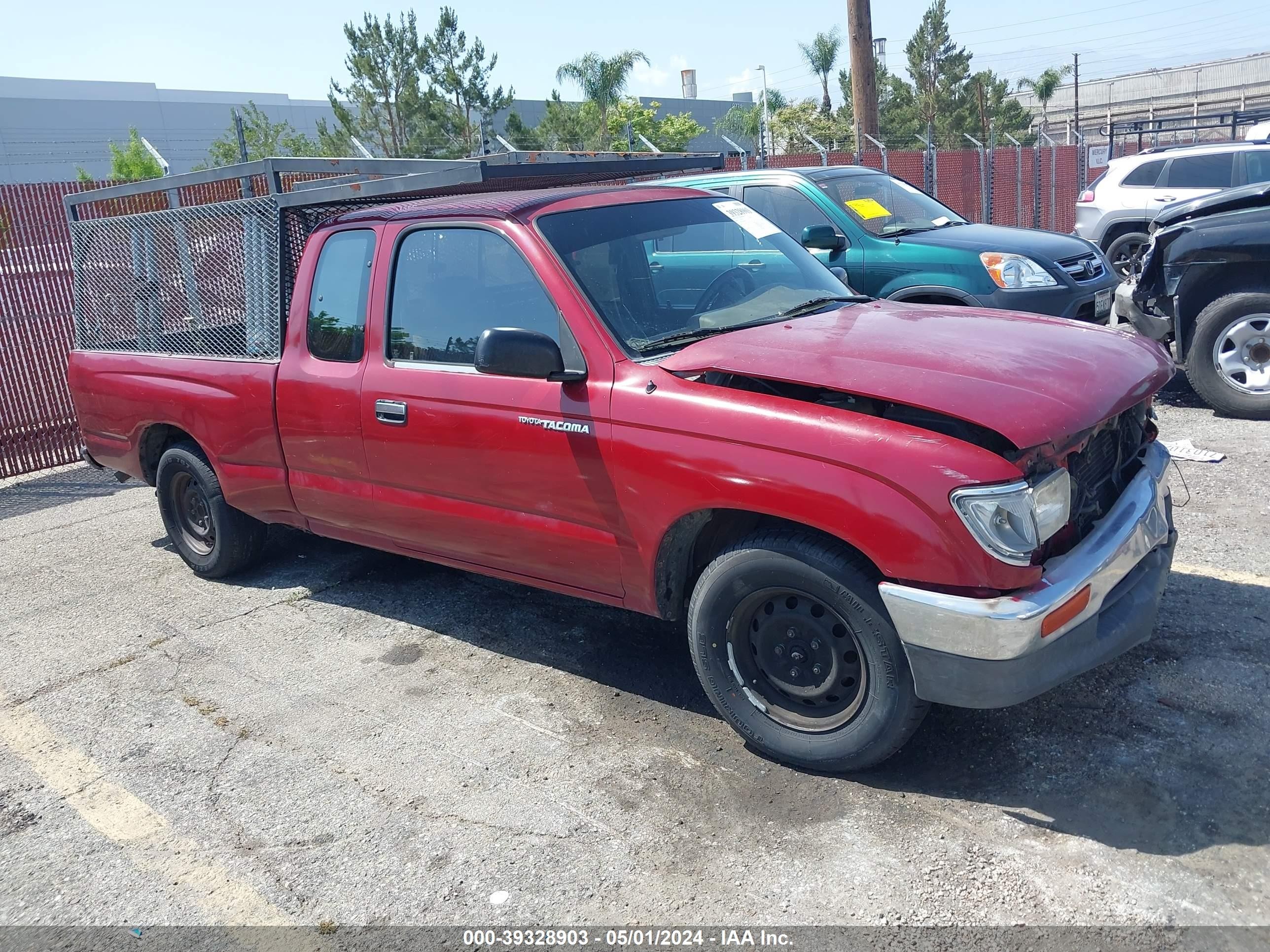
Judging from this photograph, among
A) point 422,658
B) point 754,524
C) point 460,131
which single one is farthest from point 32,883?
point 460,131

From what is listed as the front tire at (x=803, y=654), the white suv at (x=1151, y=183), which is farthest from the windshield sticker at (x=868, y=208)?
the white suv at (x=1151, y=183)

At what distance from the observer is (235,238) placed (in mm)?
5480

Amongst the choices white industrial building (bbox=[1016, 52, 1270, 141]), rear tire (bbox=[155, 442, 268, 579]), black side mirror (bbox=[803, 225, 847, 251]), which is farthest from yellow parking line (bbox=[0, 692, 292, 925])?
white industrial building (bbox=[1016, 52, 1270, 141])

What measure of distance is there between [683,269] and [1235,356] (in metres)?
4.82

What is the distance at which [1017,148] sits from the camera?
69.0ft

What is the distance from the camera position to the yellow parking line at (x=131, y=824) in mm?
3135

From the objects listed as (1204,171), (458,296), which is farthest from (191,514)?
(1204,171)

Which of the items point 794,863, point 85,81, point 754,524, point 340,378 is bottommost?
point 794,863

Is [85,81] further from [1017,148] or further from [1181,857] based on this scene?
[1181,857]

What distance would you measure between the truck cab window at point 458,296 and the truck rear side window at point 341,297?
205 millimetres

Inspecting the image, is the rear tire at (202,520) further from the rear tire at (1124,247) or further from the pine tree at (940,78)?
the pine tree at (940,78)

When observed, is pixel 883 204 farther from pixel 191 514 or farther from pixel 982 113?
pixel 982 113

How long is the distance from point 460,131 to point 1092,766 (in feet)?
102

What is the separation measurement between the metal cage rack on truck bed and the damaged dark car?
11.1ft
